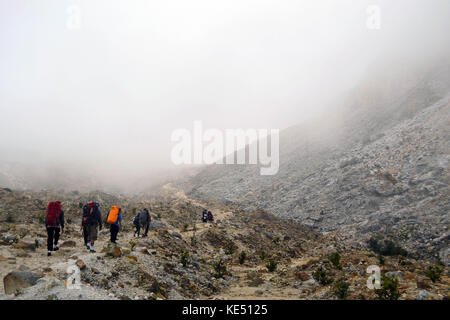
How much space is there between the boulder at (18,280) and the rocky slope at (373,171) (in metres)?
19.5

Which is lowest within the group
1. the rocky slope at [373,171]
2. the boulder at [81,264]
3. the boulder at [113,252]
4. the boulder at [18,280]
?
the boulder at [18,280]

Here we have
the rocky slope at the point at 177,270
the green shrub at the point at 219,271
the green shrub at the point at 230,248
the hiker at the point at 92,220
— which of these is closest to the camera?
the rocky slope at the point at 177,270

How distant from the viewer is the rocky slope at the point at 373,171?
2081 cm

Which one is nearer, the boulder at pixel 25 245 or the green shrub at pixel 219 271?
the boulder at pixel 25 245

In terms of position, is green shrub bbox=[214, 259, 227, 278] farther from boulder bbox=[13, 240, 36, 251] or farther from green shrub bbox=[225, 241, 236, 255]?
boulder bbox=[13, 240, 36, 251]

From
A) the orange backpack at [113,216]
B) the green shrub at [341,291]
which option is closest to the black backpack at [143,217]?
the orange backpack at [113,216]

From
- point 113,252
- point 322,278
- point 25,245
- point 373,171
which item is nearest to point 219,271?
point 322,278

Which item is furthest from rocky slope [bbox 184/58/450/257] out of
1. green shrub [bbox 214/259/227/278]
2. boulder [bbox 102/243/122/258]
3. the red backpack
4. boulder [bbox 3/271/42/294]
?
boulder [bbox 3/271/42/294]

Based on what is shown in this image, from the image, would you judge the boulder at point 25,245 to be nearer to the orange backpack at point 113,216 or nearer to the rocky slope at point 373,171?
the orange backpack at point 113,216

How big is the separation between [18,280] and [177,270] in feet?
15.7

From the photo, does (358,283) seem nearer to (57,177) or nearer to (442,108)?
(442,108)

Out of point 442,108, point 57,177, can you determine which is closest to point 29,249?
point 442,108

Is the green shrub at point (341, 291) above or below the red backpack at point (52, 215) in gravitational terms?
below

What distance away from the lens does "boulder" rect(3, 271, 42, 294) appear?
6.55 m
